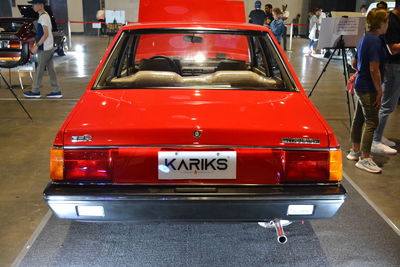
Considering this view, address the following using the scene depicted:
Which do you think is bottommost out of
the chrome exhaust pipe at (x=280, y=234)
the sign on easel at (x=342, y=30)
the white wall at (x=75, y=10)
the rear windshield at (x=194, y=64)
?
the chrome exhaust pipe at (x=280, y=234)

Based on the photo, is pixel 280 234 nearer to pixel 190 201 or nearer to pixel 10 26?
pixel 190 201

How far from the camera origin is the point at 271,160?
206 cm

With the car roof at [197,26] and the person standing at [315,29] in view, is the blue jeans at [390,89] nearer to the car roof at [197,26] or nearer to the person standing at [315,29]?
the car roof at [197,26]

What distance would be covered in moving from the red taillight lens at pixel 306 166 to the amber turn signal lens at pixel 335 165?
0.02 meters

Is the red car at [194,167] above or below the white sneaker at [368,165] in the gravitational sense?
above

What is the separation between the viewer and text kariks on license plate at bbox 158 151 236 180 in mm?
2023

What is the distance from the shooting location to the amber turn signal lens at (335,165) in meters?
2.10

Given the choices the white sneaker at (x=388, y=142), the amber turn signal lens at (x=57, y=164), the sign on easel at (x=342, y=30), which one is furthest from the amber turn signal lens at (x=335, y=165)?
the sign on easel at (x=342, y=30)

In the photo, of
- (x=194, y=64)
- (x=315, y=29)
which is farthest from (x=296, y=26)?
(x=194, y=64)

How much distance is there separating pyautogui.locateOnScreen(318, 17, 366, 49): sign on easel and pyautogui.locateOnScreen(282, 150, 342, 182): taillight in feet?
13.2

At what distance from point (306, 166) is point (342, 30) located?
13.6 ft

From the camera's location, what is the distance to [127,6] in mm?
24984

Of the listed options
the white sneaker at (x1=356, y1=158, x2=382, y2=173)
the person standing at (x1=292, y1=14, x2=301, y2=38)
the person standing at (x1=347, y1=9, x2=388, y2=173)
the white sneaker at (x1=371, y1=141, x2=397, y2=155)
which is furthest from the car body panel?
the person standing at (x1=292, y1=14, x2=301, y2=38)

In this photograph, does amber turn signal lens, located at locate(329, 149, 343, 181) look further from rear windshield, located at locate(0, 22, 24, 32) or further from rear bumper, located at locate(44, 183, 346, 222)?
rear windshield, located at locate(0, 22, 24, 32)
